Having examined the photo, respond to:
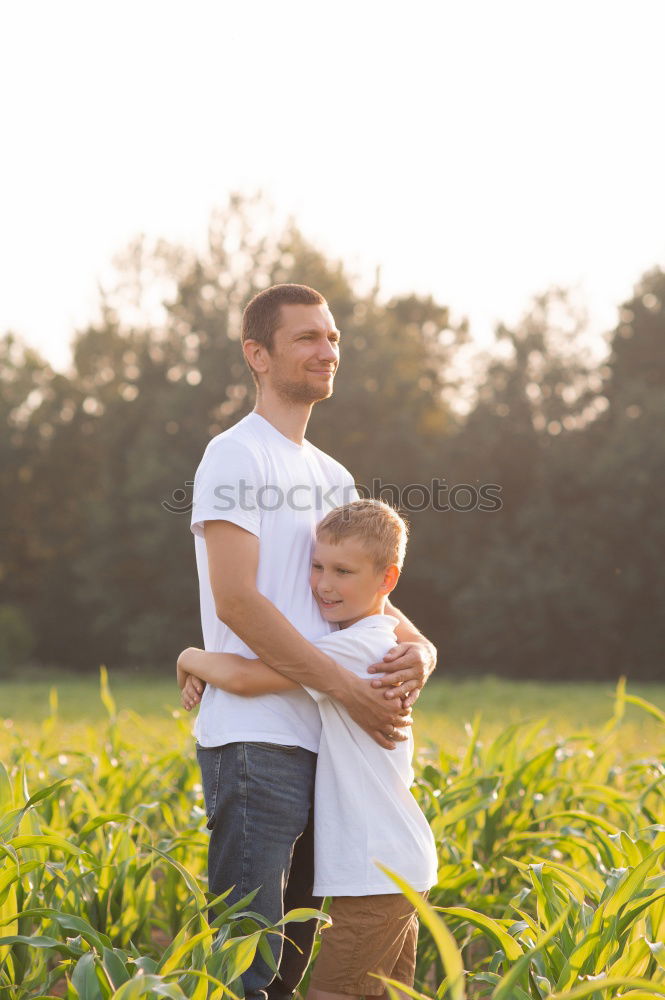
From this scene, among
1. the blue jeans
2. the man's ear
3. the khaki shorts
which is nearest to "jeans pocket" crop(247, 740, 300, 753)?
the blue jeans

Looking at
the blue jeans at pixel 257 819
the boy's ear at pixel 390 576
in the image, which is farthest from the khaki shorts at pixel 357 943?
the boy's ear at pixel 390 576

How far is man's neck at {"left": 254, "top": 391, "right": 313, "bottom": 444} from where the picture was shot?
286 cm

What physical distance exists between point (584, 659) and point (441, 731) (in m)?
16.8

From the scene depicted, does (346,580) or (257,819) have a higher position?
(346,580)

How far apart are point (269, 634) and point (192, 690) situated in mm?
356

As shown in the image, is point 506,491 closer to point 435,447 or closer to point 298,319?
point 435,447

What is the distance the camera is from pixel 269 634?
2.54 metres

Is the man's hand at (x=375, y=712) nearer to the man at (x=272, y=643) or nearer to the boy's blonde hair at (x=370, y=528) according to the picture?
the man at (x=272, y=643)

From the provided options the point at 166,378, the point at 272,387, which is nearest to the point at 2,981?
the point at 272,387

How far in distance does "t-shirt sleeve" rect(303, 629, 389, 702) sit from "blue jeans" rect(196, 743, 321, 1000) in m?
0.20

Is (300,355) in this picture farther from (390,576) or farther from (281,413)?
(390,576)

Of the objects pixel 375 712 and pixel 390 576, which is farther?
pixel 390 576

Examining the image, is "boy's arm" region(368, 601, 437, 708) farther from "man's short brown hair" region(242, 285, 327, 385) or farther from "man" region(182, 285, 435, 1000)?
"man's short brown hair" region(242, 285, 327, 385)

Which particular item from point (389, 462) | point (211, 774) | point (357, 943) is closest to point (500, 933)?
point (357, 943)
